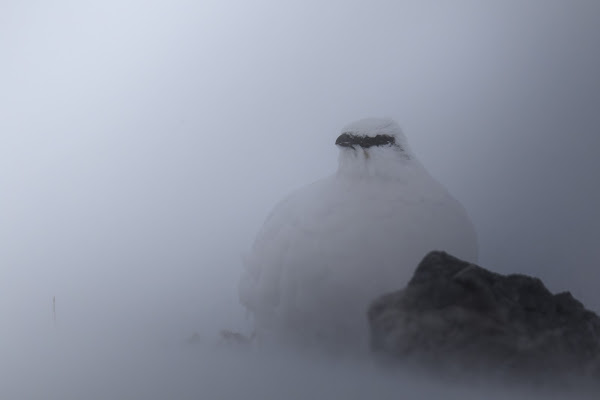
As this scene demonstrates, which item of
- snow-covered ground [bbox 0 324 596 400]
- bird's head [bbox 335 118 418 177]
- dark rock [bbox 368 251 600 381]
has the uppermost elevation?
bird's head [bbox 335 118 418 177]

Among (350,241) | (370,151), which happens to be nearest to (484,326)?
(350,241)

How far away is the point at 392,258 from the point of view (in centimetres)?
84

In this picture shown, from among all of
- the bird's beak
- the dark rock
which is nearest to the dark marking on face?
the bird's beak

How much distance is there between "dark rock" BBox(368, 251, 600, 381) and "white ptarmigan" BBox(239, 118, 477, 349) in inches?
5.5

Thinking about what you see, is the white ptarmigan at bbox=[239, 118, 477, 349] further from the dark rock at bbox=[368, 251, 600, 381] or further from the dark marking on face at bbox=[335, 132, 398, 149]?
the dark rock at bbox=[368, 251, 600, 381]

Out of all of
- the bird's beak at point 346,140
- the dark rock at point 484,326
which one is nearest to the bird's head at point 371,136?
the bird's beak at point 346,140

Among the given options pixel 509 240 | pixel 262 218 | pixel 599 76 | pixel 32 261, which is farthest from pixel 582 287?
pixel 32 261

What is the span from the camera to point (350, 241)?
2.82 ft

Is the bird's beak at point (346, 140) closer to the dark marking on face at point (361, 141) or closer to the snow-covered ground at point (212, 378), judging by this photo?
the dark marking on face at point (361, 141)

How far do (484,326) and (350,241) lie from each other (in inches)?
10.3

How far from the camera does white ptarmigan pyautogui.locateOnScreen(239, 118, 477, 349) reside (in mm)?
836

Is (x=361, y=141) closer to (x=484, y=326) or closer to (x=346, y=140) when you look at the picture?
(x=346, y=140)

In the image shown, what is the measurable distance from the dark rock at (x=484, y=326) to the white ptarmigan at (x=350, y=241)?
140 mm

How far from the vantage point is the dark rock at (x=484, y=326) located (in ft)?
2.08
